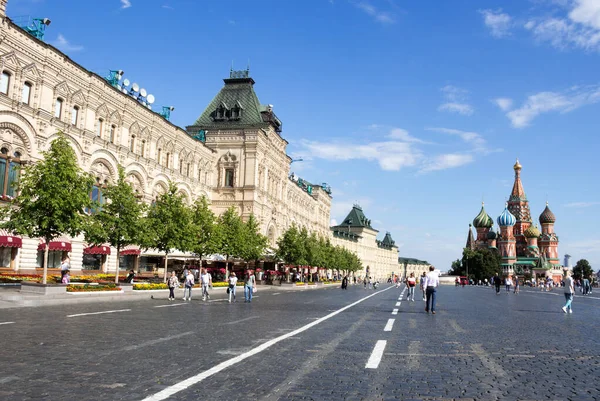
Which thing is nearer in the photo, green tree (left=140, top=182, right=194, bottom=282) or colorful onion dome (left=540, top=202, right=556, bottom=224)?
green tree (left=140, top=182, right=194, bottom=282)

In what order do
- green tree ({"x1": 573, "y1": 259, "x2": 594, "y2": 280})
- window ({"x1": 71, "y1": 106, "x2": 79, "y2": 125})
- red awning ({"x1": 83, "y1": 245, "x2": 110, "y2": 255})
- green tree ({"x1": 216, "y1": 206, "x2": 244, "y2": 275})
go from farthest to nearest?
green tree ({"x1": 573, "y1": 259, "x2": 594, "y2": 280}) → green tree ({"x1": 216, "y1": 206, "x2": 244, "y2": 275}) → window ({"x1": 71, "y1": 106, "x2": 79, "y2": 125}) → red awning ({"x1": 83, "y1": 245, "x2": 110, "y2": 255})

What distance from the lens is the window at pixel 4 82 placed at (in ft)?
107

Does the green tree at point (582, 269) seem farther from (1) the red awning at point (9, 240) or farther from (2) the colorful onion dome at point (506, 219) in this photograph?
(1) the red awning at point (9, 240)

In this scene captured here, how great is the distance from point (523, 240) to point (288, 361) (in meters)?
157

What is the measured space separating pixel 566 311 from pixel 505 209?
136201mm

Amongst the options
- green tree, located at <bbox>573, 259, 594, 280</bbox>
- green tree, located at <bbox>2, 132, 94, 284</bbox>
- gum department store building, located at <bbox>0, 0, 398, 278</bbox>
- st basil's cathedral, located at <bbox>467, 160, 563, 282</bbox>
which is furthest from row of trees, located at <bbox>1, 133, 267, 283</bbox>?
green tree, located at <bbox>573, 259, 594, 280</bbox>

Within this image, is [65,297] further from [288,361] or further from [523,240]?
[523,240]

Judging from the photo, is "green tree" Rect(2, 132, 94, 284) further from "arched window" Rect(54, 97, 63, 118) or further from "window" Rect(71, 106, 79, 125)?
"window" Rect(71, 106, 79, 125)

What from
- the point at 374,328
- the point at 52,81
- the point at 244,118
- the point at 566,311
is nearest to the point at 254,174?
the point at 244,118

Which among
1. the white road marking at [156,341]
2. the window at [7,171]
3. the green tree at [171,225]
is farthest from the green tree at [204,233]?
the white road marking at [156,341]

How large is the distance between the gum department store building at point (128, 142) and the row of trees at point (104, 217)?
126 inches

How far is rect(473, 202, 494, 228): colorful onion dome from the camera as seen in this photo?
167375mm

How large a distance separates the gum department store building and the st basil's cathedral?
3182 inches

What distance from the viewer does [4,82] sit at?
1293 inches
